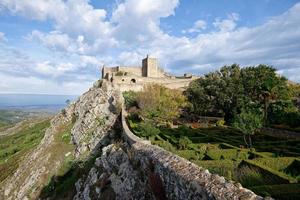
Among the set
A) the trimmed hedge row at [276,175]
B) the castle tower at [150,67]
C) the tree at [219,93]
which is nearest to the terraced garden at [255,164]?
the trimmed hedge row at [276,175]

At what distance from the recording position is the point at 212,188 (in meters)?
9.20

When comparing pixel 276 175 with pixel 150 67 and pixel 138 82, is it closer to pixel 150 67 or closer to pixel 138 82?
pixel 138 82

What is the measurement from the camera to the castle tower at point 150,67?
76.1m

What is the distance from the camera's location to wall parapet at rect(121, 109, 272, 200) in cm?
862

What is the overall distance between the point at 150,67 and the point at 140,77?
8507 mm

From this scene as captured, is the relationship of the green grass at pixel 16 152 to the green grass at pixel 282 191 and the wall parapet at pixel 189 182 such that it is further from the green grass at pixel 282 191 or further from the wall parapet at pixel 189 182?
the green grass at pixel 282 191

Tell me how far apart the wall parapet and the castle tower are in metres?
60.7

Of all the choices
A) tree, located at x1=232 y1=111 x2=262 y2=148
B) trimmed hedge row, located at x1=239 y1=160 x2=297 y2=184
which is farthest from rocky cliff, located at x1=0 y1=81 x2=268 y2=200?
tree, located at x1=232 y1=111 x2=262 y2=148

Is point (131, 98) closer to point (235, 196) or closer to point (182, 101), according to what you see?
point (182, 101)

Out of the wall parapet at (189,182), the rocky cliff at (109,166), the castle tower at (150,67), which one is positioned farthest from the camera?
the castle tower at (150,67)

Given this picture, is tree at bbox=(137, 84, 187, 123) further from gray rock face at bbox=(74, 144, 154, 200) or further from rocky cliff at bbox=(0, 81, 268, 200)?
gray rock face at bbox=(74, 144, 154, 200)

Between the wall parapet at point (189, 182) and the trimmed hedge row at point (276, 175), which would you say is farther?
the trimmed hedge row at point (276, 175)

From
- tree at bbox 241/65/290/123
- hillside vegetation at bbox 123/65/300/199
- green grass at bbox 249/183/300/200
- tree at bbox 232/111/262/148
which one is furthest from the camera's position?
tree at bbox 241/65/290/123

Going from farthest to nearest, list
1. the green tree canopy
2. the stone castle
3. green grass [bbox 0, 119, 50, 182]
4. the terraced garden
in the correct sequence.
A: the stone castle → green grass [bbox 0, 119, 50, 182] → the green tree canopy → the terraced garden
